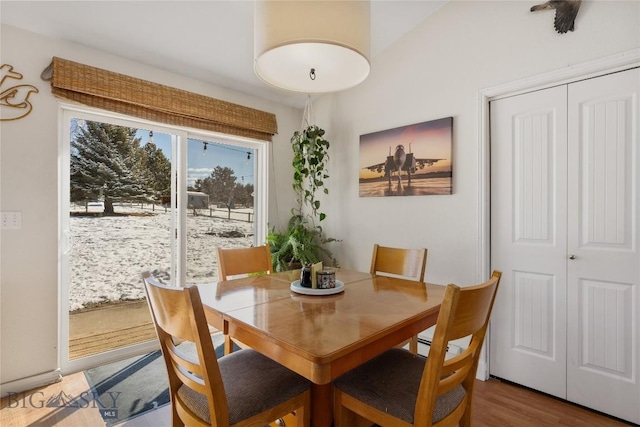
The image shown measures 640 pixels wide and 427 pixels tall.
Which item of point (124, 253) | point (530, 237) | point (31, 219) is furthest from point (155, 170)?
point (530, 237)

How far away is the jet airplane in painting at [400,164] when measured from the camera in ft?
8.80

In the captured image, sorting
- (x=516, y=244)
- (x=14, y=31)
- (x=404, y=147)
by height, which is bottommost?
(x=516, y=244)

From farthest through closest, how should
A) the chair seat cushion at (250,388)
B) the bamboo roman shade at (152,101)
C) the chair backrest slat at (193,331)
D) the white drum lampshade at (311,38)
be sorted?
the bamboo roman shade at (152,101)
the white drum lampshade at (311,38)
the chair seat cushion at (250,388)
the chair backrest slat at (193,331)

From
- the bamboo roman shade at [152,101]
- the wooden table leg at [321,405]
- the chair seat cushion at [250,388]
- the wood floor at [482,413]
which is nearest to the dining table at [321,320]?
the wooden table leg at [321,405]

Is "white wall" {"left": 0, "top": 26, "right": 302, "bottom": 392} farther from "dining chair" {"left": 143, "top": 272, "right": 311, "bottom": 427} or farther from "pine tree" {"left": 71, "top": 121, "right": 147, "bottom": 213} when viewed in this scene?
"dining chair" {"left": 143, "top": 272, "right": 311, "bottom": 427}

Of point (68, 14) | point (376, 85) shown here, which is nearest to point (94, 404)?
point (68, 14)

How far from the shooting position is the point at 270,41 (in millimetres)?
1343

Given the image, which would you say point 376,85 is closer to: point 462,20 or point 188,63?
point 462,20

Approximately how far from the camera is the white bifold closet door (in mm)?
1855

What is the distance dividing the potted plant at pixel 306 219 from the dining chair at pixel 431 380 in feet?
5.76

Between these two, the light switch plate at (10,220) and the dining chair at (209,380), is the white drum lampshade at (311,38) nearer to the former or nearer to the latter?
the dining chair at (209,380)

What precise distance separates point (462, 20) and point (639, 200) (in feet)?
5.39

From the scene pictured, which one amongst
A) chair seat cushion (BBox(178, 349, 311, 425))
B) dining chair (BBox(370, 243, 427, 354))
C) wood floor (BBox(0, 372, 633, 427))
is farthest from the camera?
dining chair (BBox(370, 243, 427, 354))

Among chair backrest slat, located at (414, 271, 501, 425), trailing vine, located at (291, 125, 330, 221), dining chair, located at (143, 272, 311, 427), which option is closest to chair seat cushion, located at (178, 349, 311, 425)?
dining chair, located at (143, 272, 311, 427)
